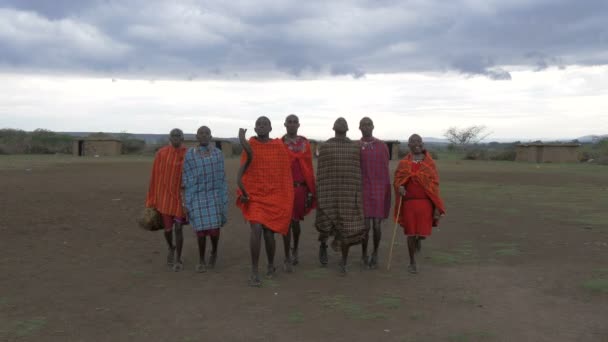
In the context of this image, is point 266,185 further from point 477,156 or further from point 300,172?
point 477,156

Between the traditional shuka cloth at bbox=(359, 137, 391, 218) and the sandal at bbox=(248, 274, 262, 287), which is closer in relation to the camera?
the sandal at bbox=(248, 274, 262, 287)

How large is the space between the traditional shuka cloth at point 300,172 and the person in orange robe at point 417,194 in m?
1.04

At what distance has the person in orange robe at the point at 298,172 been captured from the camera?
6914 millimetres

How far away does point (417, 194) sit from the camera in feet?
22.5

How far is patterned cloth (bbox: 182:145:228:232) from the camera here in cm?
669

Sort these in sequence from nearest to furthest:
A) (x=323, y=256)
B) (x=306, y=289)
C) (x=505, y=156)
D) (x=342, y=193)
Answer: (x=306, y=289) < (x=342, y=193) < (x=323, y=256) < (x=505, y=156)

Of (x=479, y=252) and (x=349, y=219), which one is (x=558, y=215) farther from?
(x=349, y=219)

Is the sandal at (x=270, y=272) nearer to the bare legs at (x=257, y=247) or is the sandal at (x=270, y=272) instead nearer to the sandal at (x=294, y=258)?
the bare legs at (x=257, y=247)

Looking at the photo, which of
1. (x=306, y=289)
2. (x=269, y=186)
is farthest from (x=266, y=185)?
(x=306, y=289)

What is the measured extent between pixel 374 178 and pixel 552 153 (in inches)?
1575

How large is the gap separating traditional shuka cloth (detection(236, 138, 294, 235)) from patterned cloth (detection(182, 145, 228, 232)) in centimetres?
40

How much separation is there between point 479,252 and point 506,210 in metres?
5.37

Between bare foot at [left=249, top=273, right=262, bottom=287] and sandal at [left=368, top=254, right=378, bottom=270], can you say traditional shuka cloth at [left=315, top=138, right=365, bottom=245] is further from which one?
bare foot at [left=249, top=273, right=262, bottom=287]

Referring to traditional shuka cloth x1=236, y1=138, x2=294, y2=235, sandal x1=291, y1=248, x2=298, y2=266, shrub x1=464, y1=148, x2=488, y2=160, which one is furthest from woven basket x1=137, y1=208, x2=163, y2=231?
shrub x1=464, y1=148, x2=488, y2=160
